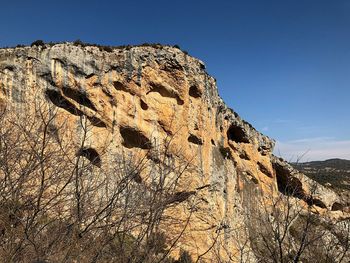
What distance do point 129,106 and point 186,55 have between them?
425 centimetres

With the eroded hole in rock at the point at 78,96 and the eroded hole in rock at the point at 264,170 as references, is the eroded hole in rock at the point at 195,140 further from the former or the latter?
the eroded hole in rock at the point at 264,170

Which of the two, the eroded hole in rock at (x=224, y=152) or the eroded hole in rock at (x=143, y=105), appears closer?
the eroded hole in rock at (x=143, y=105)

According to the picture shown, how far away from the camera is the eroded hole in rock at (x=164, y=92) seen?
19.8 meters

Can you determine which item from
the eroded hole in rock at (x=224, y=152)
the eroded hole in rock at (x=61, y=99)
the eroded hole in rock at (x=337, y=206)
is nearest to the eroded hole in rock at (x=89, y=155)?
the eroded hole in rock at (x=61, y=99)

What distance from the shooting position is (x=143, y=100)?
19516 mm

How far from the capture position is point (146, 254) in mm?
3883

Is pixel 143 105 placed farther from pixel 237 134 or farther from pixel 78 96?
pixel 237 134

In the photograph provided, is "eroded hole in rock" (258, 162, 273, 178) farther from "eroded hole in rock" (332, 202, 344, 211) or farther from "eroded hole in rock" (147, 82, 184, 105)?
"eroded hole in rock" (147, 82, 184, 105)

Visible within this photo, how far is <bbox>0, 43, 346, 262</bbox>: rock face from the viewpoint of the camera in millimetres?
17047

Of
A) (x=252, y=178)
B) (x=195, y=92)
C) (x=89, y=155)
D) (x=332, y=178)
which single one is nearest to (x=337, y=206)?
(x=252, y=178)

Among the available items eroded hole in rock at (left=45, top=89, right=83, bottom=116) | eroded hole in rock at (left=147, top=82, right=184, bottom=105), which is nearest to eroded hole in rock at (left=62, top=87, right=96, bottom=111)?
eroded hole in rock at (left=45, top=89, right=83, bottom=116)

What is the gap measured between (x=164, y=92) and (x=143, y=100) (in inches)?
49.6

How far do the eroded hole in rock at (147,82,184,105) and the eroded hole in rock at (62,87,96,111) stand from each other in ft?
10.8

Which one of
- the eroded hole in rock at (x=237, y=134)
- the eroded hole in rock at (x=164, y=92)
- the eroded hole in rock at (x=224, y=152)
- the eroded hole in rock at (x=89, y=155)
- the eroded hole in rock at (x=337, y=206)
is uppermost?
the eroded hole in rock at (x=164, y=92)
